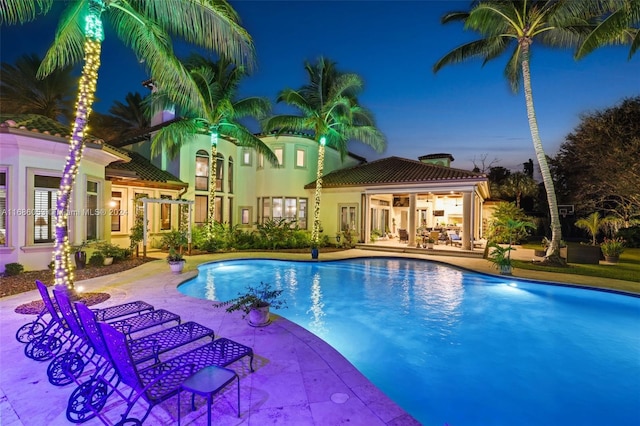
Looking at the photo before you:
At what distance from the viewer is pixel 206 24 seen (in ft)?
24.6

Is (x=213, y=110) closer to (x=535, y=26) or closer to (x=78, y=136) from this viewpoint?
(x=78, y=136)

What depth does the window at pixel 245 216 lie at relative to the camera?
22172mm

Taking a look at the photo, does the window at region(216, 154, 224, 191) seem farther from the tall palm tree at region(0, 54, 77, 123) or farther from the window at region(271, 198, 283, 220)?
the tall palm tree at region(0, 54, 77, 123)

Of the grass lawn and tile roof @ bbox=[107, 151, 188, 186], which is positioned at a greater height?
tile roof @ bbox=[107, 151, 188, 186]

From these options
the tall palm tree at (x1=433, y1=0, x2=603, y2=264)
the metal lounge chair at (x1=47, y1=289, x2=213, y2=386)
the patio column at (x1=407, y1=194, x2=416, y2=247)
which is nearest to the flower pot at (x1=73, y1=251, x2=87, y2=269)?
the metal lounge chair at (x1=47, y1=289, x2=213, y2=386)

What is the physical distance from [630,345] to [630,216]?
21866 mm

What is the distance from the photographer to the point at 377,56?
21.5 m

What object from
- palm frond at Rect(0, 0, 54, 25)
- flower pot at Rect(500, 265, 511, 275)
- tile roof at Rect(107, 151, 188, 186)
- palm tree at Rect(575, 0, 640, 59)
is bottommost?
flower pot at Rect(500, 265, 511, 275)

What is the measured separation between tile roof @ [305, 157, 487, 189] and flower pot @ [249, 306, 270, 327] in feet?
48.3

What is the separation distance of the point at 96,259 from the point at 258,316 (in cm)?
917

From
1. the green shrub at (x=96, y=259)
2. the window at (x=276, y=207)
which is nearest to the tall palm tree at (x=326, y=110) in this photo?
the window at (x=276, y=207)

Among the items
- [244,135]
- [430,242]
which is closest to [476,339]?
[430,242]

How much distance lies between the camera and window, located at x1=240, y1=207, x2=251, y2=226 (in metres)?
22.2

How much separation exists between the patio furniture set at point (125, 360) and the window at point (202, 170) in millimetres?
15057
